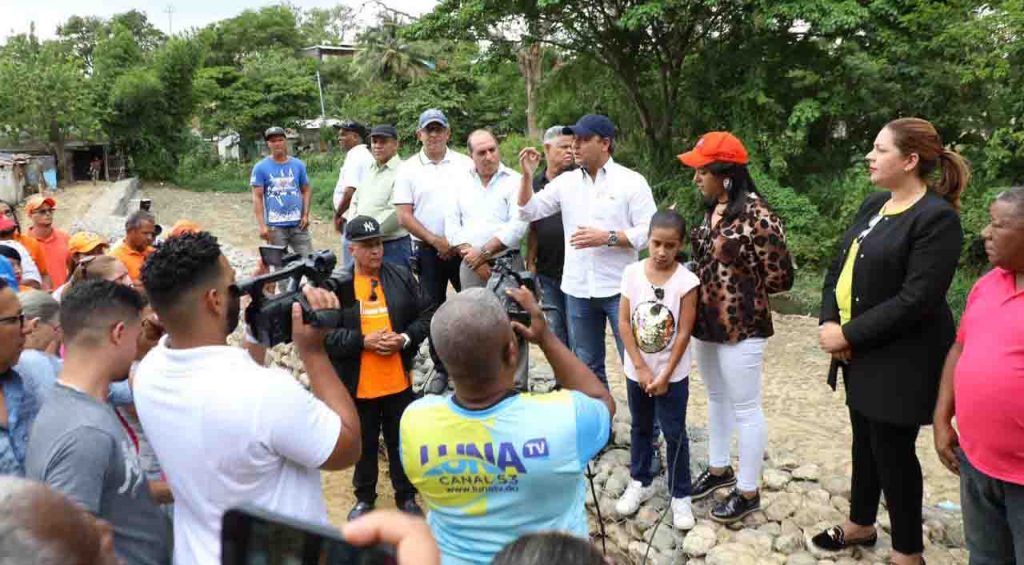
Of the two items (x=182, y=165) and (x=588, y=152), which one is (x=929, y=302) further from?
(x=182, y=165)

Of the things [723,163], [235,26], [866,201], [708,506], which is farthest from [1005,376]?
[235,26]

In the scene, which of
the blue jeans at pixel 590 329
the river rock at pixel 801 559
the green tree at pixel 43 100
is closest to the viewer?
the river rock at pixel 801 559

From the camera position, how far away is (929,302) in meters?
2.93

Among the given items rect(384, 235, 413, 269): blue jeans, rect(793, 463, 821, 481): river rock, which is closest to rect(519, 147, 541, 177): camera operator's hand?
rect(384, 235, 413, 269): blue jeans

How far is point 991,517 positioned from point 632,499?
166 centimetres

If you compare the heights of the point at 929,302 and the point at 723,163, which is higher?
the point at 723,163

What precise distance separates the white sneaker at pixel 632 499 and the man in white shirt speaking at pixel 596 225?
0.75 meters

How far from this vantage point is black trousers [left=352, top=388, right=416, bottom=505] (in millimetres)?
4254

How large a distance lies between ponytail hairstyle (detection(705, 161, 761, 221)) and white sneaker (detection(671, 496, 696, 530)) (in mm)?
→ 1416

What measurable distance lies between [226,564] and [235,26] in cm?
5353

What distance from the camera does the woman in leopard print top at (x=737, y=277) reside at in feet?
11.3

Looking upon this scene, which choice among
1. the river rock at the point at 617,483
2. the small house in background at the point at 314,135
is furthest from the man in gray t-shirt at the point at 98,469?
the small house in background at the point at 314,135

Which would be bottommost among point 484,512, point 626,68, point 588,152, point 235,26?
point 484,512

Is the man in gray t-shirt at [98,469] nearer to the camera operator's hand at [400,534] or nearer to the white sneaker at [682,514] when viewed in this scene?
the camera operator's hand at [400,534]
